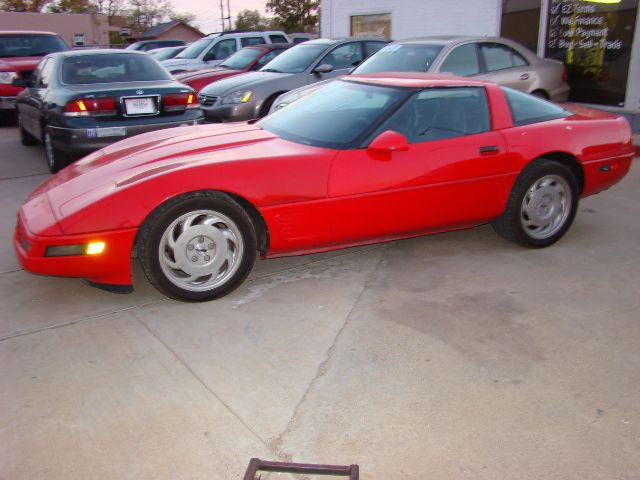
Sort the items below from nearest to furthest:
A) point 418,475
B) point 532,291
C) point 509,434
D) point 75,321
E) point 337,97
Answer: point 418,475 < point 509,434 < point 75,321 < point 532,291 < point 337,97

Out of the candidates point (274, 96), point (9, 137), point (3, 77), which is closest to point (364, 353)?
point (274, 96)

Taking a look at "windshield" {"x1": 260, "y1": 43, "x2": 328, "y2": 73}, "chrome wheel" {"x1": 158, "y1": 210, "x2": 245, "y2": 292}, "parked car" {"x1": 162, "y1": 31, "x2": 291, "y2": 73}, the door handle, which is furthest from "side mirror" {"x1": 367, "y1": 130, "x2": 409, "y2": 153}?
"parked car" {"x1": 162, "y1": 31, "x2": 291, "y2": 73}

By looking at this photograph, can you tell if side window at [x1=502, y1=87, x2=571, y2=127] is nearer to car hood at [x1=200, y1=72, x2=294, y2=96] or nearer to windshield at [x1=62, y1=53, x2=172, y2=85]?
windshield at [x1=62, y1=53, x2=172, y2=85]

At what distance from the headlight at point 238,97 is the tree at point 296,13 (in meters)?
47.0

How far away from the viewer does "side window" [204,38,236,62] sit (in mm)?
14625

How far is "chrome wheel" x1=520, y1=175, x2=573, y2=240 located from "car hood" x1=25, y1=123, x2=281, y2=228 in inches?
79.7

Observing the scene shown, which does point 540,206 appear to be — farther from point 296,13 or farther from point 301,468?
point 296,13

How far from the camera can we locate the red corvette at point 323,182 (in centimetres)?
354

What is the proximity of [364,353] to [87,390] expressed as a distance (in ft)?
4.63

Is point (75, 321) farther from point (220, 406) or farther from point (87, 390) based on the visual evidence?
point (220, 406)

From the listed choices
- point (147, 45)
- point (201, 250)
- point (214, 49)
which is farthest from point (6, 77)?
point (147, 45)

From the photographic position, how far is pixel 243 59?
1209 cm

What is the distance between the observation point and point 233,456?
2.45 meters

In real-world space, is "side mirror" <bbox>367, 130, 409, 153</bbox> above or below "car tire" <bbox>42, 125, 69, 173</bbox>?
above
